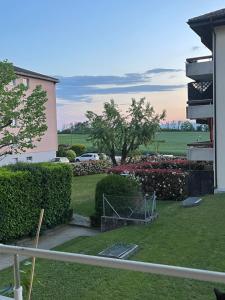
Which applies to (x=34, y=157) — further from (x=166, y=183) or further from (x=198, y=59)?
(x=198, y=59)

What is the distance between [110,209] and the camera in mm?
14883

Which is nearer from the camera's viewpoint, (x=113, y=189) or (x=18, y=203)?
(x=18, y=203)

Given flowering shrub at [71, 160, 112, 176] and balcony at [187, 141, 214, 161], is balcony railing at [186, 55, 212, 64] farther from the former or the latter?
flowering shrub at [71, 160, 112, 176]

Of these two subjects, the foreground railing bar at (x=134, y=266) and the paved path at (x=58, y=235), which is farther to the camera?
the paved path at (x=58, y=235)

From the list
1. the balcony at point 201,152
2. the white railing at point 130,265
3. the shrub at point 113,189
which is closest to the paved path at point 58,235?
the shrub at point 113,189

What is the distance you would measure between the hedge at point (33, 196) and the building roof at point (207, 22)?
7.88 m

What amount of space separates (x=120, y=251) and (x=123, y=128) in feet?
86.1

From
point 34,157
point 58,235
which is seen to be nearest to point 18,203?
point 58,235

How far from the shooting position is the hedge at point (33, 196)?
13453mm

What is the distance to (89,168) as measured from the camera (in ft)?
124

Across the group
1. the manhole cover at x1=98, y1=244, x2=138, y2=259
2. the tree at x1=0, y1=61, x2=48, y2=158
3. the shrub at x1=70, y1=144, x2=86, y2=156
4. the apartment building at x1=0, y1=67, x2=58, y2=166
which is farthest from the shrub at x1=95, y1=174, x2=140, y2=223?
the shrub at x1=70, y1=144, x2=86, y2=156

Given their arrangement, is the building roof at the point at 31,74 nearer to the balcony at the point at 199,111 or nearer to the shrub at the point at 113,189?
the balcony at the point at 199,111

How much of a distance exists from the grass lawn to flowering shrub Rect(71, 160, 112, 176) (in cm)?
2384

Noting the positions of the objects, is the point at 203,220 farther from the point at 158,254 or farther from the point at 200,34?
the point at 200,34
